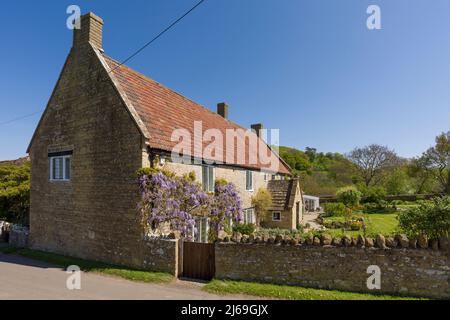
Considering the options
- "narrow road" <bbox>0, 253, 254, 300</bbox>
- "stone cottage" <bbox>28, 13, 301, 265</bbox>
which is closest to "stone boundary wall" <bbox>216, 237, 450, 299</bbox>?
"narrow road" <bbox>0, 253, 254, 300</bbox>

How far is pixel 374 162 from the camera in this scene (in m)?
58.6

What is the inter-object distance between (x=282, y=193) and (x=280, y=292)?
15554 mm

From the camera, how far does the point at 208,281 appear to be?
10164mm

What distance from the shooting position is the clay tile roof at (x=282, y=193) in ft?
74.1

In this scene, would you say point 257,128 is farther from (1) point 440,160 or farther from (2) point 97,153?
(1) point 440,160

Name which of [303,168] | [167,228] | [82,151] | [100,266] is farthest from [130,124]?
[303,168]

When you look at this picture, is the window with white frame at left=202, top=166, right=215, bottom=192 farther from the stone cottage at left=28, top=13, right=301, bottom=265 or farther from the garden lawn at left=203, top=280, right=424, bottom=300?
the garden lawn at left=203, top=280, right=424, bottom=300

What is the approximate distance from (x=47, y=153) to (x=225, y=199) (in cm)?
1047

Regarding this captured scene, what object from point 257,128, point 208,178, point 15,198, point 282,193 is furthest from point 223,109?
point 15,198

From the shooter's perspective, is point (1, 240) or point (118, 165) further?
point (1, 240)

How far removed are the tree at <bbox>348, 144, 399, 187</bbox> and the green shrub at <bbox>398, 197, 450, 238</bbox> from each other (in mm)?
51581

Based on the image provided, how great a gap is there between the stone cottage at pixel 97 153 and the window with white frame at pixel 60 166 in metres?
0.05
